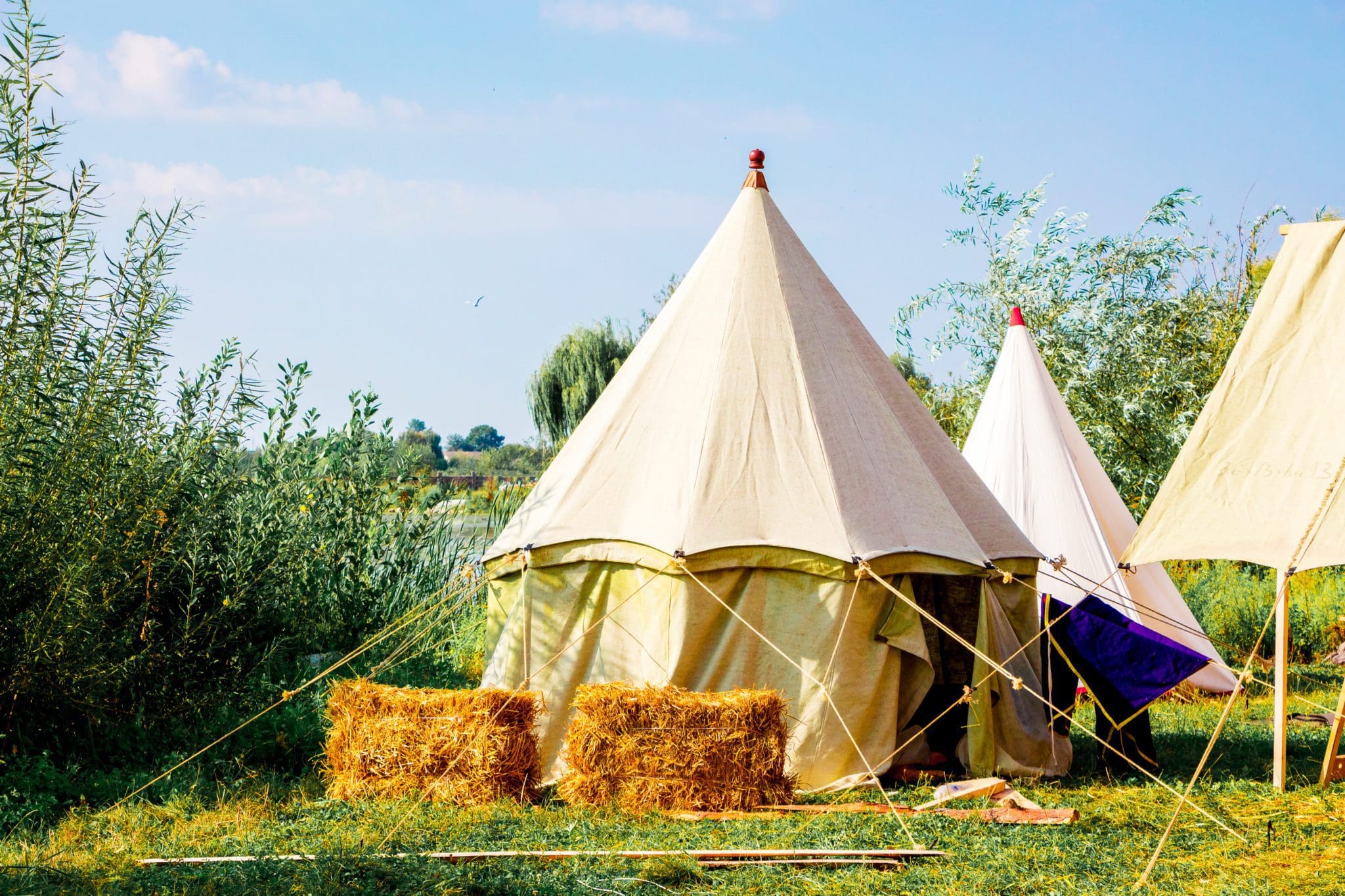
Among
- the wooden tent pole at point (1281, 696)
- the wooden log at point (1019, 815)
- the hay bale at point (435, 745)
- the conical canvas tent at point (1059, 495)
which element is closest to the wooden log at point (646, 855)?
the wooden log at point (1019, 815)

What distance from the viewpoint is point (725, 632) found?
539cm

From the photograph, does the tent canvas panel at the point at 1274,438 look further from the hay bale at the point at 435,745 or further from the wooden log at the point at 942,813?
the hay bale at the point at 435,745

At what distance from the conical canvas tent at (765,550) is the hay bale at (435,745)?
50 centimetres

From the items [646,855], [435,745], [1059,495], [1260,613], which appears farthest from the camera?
[1260,613]

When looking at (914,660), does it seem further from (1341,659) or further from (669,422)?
(1341,659)

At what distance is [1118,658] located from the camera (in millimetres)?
5598

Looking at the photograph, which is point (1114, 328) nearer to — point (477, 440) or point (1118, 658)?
point (1118, 658)

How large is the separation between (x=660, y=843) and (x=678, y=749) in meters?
0.57

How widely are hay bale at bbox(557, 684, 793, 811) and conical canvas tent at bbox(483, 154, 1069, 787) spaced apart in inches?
16.4

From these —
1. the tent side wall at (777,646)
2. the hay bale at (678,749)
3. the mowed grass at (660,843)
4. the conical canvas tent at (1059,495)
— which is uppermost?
the conical canvas tent at (1059,495)

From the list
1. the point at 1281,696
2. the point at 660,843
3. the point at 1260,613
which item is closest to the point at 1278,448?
the point at 1281,696

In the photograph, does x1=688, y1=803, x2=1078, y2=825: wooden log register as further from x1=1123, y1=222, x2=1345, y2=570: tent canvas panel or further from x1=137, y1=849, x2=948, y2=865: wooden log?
x1=1123, y1=222, x2=1345, y2=570: tent canvas panel

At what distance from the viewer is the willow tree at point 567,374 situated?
2389 centimetres

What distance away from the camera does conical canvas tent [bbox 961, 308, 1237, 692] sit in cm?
755
